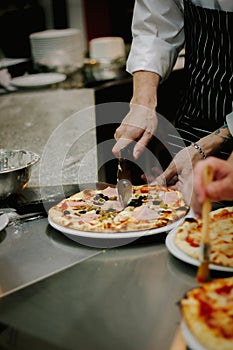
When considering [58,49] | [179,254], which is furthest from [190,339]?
[58,49]

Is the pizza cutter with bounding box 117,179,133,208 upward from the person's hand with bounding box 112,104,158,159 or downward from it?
downward

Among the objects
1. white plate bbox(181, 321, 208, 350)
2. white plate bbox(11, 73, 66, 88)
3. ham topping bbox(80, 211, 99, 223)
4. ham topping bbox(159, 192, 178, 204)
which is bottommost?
white plate bbox(11, 73, 66, 88)

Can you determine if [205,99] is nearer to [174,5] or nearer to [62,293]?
[174,5]

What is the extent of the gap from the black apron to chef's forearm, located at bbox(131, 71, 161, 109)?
0.18 metres

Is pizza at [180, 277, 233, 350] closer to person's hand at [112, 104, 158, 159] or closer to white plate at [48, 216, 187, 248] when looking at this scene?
white plate at [48, 216, 187, 248]

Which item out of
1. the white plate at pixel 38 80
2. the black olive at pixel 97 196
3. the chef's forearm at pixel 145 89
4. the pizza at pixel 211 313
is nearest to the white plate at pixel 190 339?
the pizza at pixel 211 313

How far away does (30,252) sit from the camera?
170 cm

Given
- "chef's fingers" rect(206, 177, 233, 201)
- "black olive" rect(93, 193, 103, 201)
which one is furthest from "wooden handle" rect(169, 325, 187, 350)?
"black olive" rect(93, 193, 103, 201)

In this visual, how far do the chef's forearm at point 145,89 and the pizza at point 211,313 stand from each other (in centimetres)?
106

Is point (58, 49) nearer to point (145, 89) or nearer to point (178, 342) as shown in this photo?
point (145, 89)

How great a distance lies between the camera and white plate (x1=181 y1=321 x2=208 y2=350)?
1.14 meters

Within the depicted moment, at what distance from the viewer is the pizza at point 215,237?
5.00ft

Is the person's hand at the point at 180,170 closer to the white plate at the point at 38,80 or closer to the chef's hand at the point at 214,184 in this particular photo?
the chef's hand at the point at 214,184

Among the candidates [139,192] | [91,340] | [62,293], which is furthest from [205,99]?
[91,340]
